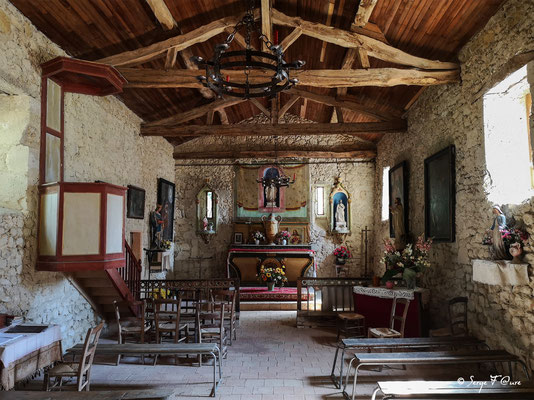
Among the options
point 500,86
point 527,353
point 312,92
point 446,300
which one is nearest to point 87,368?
point 527,353

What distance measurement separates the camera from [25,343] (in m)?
4.24

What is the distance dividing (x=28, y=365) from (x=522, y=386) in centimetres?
478

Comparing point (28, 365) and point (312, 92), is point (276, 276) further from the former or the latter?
point (28, 365)

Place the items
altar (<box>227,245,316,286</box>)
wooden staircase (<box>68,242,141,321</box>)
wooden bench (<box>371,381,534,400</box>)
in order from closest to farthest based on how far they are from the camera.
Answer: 1. wooden bench (<box>371,381,534,400</box>)
2. wooden staircase (<box>68,242,141,321</box>)
3. altar (<box>227,245,316,286</box>)

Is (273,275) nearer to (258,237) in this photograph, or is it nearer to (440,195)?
(258,237)

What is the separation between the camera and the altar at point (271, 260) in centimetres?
1174

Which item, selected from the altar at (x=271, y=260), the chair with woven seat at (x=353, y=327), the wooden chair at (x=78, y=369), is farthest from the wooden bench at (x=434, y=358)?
the altar at (x=271, y=260)

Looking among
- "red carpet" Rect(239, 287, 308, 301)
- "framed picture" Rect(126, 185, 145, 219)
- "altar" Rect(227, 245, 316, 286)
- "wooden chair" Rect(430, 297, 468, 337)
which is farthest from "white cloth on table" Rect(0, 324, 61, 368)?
"altar" Rect(227, 245, 316, 286)

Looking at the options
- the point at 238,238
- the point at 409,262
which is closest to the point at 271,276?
the point at 238,238

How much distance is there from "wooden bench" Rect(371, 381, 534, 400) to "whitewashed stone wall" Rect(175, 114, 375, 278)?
30.4ft

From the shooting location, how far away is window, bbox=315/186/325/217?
43.1 ft

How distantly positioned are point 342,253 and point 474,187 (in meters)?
6.93

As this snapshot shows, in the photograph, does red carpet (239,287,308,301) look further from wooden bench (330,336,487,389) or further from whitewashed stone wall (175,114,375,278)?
wooden bench (330,336,487,389)

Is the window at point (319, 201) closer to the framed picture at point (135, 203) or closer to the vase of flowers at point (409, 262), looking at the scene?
the framed picture at point (135, 203)
